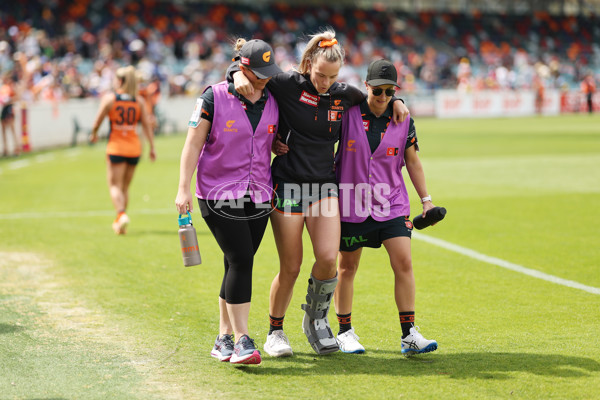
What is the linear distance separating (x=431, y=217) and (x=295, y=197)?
0.98 m

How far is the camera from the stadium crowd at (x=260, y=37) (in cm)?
3297

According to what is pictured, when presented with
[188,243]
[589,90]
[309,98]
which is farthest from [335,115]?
[589,90]

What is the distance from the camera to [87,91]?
31.0 meters

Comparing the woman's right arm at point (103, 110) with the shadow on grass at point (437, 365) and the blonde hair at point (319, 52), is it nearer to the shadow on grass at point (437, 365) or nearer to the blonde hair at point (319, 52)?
the blonde hair at point (319, 52)

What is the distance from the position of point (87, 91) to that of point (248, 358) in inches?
1096

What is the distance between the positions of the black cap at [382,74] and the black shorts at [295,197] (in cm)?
76

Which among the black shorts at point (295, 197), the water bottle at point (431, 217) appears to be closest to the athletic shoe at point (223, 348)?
the black shorts at point (295, 197)

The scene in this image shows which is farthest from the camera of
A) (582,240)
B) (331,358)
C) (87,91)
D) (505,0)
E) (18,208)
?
(505,0)

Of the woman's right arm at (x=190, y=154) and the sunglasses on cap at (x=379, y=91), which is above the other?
the sunglasses on cap at (x=379, y=91)

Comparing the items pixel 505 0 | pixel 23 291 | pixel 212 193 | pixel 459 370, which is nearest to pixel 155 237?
pixel 23 291

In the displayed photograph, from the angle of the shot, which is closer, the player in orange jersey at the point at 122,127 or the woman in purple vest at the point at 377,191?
the woman in purple vest at the point at 377,191

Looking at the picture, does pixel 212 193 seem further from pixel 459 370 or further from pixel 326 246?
pixel 459 370

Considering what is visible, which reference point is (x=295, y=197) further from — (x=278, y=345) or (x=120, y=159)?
(x=120, y=159)

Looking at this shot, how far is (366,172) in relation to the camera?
5348 millimetres
